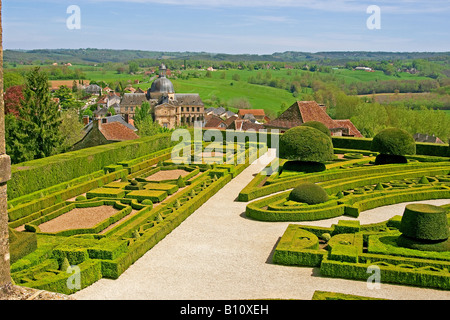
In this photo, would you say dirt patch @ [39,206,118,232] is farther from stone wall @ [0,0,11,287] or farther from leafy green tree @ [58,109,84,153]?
leafy green tree @ [58,109,84,153]

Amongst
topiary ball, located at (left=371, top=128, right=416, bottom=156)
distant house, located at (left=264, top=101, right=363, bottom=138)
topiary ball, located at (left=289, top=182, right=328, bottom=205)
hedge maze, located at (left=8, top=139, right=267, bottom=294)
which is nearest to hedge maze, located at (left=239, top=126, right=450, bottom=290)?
topiary ball, located at (left=289, top=182, right=328, bottom=205)

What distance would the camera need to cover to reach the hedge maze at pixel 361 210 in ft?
46.9

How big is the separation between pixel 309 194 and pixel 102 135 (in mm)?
19814

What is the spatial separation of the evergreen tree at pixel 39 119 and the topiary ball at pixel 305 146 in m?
19.2

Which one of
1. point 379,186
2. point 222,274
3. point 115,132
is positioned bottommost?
point 222,274

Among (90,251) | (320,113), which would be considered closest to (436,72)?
(320,113)

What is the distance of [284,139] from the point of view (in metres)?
26.3

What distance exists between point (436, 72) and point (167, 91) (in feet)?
421

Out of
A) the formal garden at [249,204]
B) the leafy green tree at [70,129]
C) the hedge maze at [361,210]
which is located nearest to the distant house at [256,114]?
the leafy green tree at [70,129]

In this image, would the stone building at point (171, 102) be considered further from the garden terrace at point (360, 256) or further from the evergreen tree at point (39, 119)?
the garden terrace at point (360, 256)

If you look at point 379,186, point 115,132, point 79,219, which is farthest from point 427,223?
point 115,132

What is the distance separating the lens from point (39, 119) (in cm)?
3659

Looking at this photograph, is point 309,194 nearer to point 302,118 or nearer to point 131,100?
point 302,118
